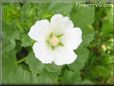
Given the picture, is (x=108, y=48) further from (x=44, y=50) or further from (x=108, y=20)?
(x=44, y=50)

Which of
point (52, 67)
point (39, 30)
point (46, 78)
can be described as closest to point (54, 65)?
point (52, 67)

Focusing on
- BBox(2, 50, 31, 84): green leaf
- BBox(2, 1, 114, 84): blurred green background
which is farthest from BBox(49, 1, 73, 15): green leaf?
BBox(2, 50, 31, 84): green leaf

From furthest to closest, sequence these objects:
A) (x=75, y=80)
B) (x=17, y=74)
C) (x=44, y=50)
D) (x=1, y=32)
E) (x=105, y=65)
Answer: (x=105, y=65), (x=75, y=80), (x=17, y=74), (x=1, y=32), (x=44, y=50)

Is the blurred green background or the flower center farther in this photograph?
the blurred green background

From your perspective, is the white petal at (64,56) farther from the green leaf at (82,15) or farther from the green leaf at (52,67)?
the green leaf at (82,15)

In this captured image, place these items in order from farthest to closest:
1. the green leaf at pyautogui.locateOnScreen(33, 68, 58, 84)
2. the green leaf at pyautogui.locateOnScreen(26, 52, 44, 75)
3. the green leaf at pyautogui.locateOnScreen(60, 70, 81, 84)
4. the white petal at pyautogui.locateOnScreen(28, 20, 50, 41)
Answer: the green leaf at pyautogui.locateOnScreen(60, 70, 81, 84) → the green leaf at pyautogui.locateOnScreen(33, 68, 58, 84) → the green leaf at pyautogui.locateOnScreen(26, 52, 44, 75) → the white petal at pyautogui.locateOnScreen(28, 20, 50, 41)

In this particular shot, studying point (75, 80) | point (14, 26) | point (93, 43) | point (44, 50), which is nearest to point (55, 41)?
point (44, 50)

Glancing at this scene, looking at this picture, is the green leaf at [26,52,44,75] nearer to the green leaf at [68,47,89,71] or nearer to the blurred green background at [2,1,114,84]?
the blurred green background at [2,1,114,84]
